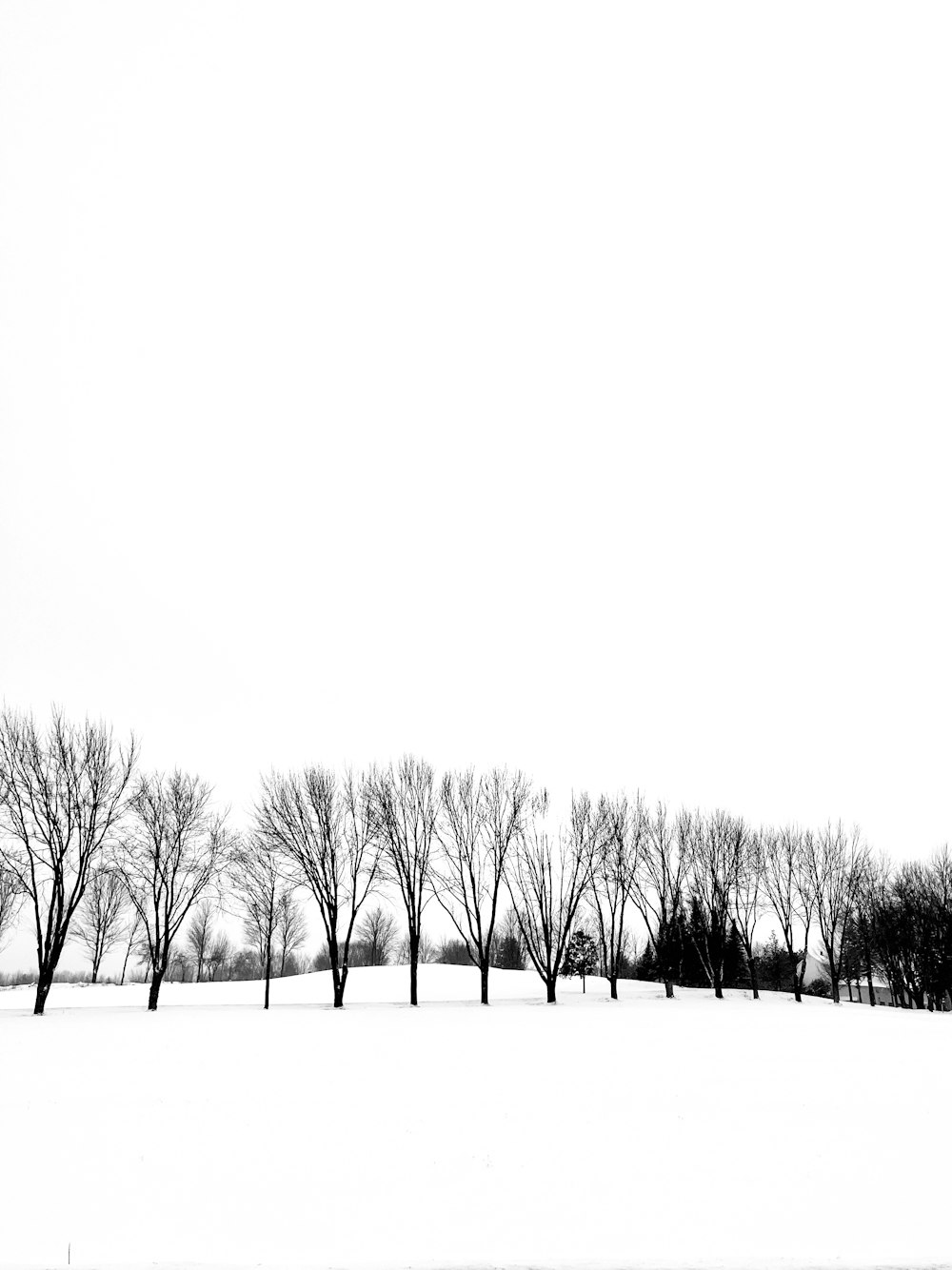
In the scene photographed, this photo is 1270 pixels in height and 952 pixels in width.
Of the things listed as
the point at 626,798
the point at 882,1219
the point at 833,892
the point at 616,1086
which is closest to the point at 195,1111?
the point at 616,1086

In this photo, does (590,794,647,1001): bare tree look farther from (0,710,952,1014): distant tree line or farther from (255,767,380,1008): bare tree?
(255,767,380,1008): bare tree

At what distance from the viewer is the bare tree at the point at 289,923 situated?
4558 centimetres

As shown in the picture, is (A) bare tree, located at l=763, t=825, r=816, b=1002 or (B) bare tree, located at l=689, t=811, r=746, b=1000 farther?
(A) bare tree, located at l=763, t=825, r=816, b=1002

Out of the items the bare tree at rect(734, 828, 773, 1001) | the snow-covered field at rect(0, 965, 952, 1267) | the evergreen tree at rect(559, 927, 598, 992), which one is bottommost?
the evergreen tree at rect(559, 927, 598, 992)

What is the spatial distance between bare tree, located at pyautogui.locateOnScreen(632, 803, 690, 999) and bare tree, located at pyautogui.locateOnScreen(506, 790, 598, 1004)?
7923 millimetres

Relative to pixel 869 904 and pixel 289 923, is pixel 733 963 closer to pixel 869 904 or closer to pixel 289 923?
pixel 869 904

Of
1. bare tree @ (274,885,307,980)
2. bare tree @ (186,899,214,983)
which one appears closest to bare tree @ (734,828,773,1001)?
bare tree @ (274,885,307,980)

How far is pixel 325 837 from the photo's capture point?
40062 millimetres

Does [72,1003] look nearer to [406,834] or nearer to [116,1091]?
[406,834]

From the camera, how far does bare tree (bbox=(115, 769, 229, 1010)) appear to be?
3744 centimetres

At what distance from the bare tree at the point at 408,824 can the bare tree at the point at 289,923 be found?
7.63 meters

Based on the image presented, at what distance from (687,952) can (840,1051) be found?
49605 millimetres

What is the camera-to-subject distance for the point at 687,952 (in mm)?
71812

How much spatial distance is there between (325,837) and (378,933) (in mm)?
59366
